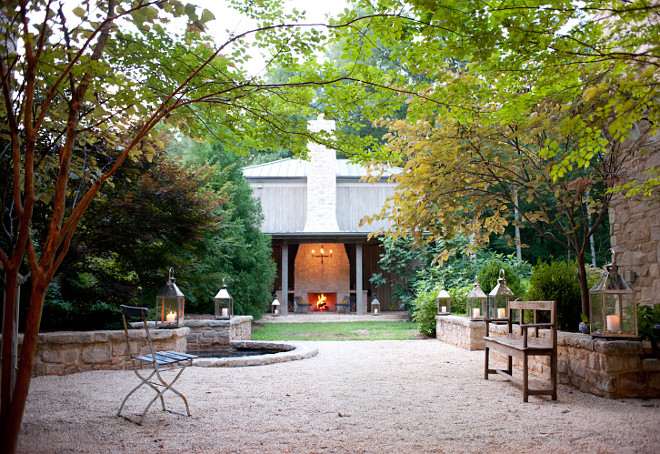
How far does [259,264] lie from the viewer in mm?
14047

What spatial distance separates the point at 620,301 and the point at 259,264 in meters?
10.6

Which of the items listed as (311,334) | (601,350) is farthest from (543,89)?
(311,334)

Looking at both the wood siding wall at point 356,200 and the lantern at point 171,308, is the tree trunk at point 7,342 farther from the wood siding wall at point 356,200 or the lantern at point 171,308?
the wood siding wall at point 356,200

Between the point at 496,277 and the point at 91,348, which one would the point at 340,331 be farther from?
the point at 91,348

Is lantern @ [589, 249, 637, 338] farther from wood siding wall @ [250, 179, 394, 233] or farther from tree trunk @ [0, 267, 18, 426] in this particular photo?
wood siding wall @ [250, 179, 394, 233]

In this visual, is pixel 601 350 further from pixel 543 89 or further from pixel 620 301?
pixel 543 89

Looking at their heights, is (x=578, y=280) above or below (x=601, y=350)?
above

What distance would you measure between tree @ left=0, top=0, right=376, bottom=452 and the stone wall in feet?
16.8

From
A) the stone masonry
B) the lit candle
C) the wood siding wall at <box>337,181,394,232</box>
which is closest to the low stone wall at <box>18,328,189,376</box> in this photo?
the lit candle

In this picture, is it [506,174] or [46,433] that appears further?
[506,174]

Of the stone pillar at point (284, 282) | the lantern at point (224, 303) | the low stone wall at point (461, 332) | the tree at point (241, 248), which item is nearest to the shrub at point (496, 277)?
the low stone wall at point (461, 332)

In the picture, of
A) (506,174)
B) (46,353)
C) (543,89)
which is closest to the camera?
(543,89)

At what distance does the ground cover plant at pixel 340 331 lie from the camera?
10938 mm

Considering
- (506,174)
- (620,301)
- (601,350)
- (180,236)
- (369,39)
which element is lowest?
(601,350)
